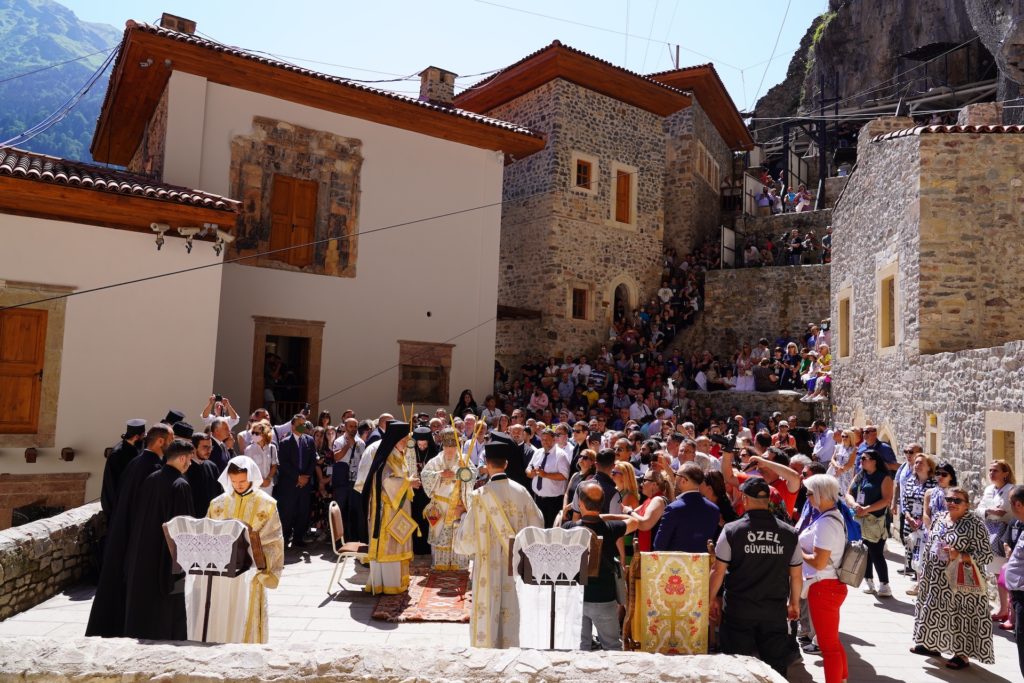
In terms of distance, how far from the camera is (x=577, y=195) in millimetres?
21047

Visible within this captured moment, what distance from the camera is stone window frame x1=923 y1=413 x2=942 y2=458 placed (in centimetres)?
963

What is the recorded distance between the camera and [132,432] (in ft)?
23.6

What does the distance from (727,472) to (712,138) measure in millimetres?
23333

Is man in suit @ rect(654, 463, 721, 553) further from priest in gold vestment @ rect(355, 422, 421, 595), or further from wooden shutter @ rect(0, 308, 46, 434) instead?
wooden shutter @ rect(0, 308, 46, 434)

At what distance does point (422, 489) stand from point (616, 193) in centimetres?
1513

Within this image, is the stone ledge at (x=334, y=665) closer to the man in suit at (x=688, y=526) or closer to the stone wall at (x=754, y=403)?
the man in suit at (x=688, y=526)

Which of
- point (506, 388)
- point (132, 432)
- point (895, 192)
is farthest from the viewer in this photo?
point (506, 388)

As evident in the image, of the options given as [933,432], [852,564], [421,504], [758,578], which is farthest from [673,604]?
[933,432]

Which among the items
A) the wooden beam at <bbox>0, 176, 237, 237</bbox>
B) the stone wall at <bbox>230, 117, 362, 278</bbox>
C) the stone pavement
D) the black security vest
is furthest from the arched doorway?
the black security vest

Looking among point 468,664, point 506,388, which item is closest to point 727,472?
point 468,664

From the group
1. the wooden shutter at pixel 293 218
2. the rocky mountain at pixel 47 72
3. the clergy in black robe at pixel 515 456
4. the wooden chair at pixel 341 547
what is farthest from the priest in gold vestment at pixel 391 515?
the rocky mountain at pixel 47 72

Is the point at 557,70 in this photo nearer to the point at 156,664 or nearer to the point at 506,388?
the point at 506,388

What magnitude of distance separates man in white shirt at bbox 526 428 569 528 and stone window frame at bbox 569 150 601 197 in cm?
1323

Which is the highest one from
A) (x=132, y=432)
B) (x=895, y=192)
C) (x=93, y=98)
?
(x=93, y=98)
